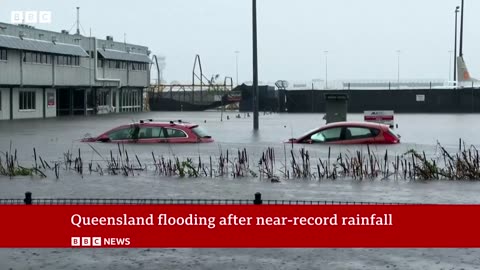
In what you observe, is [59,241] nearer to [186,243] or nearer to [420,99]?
[186,243]

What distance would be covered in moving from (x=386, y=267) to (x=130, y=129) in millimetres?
20657

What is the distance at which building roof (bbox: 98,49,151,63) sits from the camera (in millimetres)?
68656

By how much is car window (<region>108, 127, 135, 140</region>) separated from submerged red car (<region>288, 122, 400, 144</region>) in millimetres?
6081

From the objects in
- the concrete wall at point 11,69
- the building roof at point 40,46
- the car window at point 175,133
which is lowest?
the car window at point 175,133

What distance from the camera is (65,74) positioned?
2418 inches

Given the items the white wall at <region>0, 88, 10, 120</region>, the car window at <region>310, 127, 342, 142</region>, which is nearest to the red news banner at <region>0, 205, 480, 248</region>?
the car window at <region>310, 127, 342, 142</region>

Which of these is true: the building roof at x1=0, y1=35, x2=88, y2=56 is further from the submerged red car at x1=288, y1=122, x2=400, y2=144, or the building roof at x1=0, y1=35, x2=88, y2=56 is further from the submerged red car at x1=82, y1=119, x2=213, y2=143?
the submerged red car at x1=288, y1=122, x2=400, y2=144

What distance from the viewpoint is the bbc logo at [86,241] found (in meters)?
7.59

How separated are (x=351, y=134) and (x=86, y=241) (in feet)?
63.1

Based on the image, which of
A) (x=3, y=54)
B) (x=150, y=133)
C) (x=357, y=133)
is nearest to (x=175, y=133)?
(x=150, y=133)

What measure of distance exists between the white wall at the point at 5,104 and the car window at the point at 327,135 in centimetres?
3302

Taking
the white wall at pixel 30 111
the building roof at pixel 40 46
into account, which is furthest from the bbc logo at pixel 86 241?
the white wall at pixel 30 111

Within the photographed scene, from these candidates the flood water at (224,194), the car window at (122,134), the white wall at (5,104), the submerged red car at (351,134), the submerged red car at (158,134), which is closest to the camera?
the flood water at (224,194)

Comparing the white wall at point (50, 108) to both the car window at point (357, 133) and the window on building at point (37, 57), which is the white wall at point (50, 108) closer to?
the window on building at point (37, 57)
